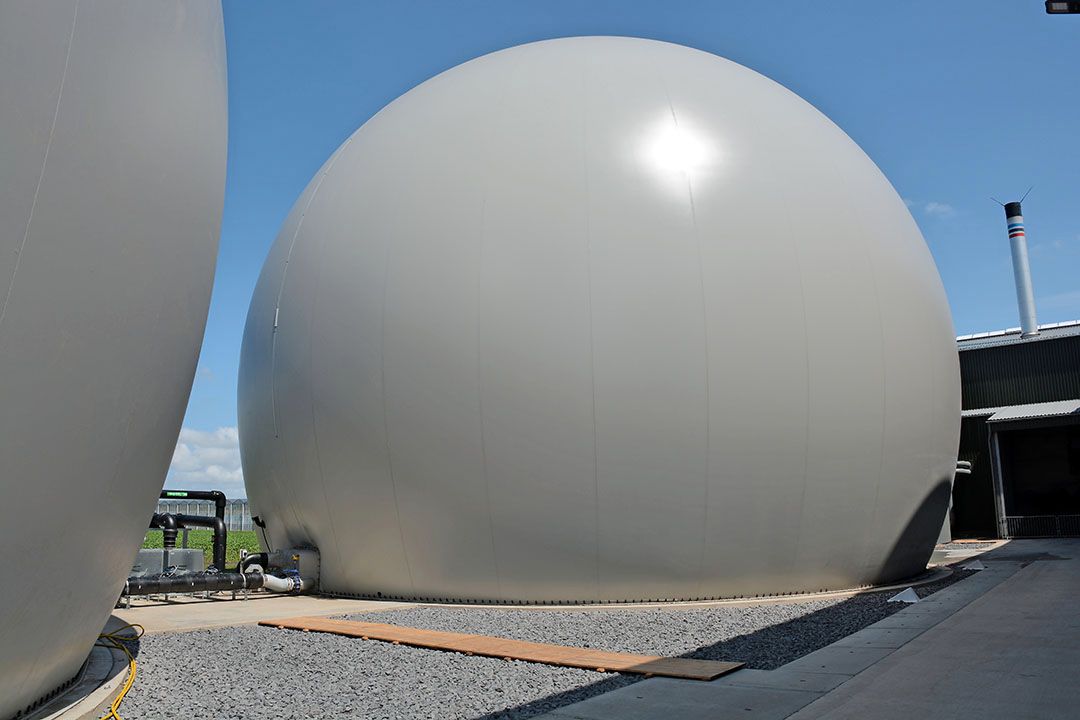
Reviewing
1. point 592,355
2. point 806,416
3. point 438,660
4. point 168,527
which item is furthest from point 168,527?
point 806,416

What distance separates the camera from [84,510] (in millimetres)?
3951

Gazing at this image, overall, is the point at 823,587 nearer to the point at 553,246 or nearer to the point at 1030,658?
the point at 1030,658

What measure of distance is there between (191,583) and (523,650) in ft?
20.2

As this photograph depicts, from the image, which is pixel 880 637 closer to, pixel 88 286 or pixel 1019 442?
pixel 88 286

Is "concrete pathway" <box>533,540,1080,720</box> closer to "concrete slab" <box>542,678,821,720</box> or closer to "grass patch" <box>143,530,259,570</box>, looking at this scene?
"concrete slab" <box>542,678,821,720</box>

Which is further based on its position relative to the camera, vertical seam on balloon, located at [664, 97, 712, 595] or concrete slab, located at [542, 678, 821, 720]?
vertical seam on balloon, located at [664, 97, 712, 595]

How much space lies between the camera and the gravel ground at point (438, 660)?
5.16m

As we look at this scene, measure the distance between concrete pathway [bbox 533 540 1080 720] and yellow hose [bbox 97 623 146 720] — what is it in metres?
2.68

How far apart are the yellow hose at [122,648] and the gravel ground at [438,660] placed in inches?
3.6

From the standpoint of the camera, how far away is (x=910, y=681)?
5.25 meters

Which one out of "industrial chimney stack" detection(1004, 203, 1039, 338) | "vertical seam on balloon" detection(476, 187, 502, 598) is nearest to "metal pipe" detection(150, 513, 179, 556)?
"vertical seam on balloon" detection(476, 187, 502, 598)

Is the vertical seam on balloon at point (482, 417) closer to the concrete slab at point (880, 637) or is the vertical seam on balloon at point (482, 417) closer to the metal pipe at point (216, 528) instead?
the concrete slab at point (880, 637)

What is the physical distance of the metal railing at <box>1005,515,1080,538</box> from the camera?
896 inches

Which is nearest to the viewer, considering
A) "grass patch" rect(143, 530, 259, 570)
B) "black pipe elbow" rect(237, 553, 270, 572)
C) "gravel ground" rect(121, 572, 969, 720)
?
"gravel ground" rect(121, 572, 969, 720)
